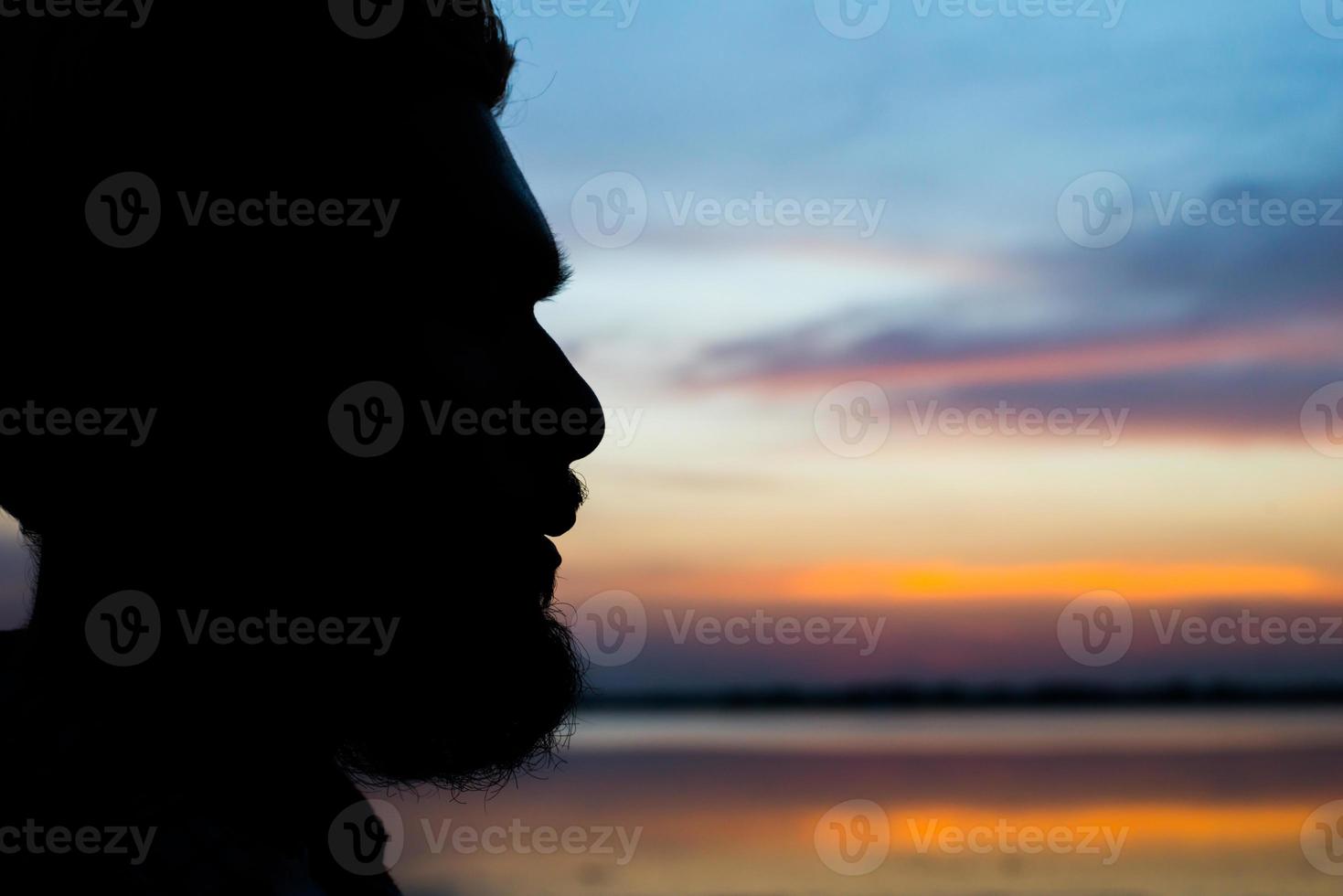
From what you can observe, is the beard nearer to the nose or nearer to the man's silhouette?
the man's silhouette

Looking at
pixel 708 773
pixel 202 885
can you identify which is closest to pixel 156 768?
pixel 202 885

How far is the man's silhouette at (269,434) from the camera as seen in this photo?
1.42 m

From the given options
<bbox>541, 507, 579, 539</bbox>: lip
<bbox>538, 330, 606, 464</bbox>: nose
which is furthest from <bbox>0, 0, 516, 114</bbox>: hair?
<bbox>541, 507, 579, 539</bbox>: lip

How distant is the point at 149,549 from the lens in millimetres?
1536

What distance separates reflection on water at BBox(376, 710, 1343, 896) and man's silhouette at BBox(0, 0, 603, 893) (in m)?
0.74

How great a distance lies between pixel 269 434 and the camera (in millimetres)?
1642

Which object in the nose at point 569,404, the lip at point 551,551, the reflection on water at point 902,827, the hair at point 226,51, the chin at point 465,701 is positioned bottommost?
the reflection on water at point 902,827

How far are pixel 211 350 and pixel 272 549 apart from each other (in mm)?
308

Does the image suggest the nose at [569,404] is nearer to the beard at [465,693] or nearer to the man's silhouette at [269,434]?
the man's silhouette at [269,434]

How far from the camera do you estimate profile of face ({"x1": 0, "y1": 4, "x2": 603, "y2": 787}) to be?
150cm

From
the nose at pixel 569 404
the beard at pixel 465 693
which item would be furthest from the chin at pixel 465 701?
the nose at pixel 569 404

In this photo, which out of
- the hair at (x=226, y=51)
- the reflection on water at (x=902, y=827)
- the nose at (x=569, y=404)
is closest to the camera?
the hair at (x=226, y=51)

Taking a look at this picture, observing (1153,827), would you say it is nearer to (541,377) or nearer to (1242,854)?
(1242,854)

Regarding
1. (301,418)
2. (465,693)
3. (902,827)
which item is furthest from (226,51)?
(902,827)
